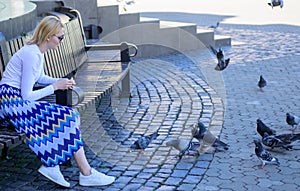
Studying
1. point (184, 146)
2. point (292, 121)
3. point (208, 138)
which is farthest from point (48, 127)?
point (292, 121)

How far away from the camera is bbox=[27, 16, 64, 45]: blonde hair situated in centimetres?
588

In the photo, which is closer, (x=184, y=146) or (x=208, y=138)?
(x=184, y=146)

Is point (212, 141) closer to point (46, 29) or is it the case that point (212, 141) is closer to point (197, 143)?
point (197, 143)

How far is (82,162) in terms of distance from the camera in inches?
237

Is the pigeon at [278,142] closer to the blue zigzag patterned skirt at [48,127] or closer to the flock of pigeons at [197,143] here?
the flock of pigeons at [197,143]

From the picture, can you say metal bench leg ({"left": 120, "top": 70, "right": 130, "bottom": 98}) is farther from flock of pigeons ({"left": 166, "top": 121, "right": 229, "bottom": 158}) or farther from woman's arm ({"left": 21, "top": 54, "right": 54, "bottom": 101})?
woman's arm ({"left": 21, "top": 54, "right": 54, "bottom": 101})

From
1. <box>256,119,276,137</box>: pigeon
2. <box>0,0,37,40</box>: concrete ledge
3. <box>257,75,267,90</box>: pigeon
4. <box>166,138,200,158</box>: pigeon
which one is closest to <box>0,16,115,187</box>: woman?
<box>166,138,200,158</box>: pigeon

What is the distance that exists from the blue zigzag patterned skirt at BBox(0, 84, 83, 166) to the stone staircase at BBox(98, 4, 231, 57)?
26.0 ft

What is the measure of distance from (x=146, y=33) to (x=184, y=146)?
7.36 meters

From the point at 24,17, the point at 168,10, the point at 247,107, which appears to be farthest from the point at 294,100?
the point at 168,10

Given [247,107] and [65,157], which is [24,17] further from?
[65,157]

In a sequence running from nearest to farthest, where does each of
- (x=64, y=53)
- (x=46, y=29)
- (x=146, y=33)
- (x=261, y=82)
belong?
(x=46, y=29) < (x=64, y=53) < (x=261, y=82) < (x=146, y=33)

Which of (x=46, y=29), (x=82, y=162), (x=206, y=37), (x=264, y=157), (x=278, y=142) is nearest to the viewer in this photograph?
(x=46, y=29)

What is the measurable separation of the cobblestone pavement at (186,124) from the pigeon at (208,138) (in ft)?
0.28
